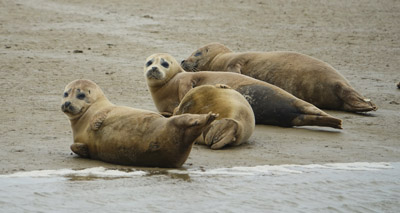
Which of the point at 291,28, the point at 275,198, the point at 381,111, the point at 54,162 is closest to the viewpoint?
the point at 275,198

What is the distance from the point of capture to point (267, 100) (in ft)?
26.3

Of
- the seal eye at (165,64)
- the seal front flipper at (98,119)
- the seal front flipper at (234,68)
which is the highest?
the seal eye at (165,64)

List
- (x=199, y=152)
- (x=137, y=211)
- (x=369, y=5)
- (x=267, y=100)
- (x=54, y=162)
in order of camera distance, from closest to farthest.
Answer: (x=137, y=211), (x=54, y=162), (x=199, y=152), (x=267, y=100), (x=369, y=5)

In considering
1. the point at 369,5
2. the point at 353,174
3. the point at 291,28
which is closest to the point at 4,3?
the point at 291,28

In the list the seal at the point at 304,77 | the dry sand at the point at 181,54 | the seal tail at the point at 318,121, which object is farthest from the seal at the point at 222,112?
the seal at the point at 304,77

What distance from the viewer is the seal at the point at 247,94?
7.87 meters

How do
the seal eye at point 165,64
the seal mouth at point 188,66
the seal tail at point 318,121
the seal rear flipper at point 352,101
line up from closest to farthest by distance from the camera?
the seal tail at point 318,121
the seal eye at point 165,64
the seal rear flipper at point 352,101
the seal mouth at point 188,66

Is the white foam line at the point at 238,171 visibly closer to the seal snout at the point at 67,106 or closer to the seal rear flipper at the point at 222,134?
the seal rear flipper at the point at 222,134

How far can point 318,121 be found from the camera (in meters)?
7.72

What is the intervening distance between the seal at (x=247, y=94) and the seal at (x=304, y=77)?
107cm

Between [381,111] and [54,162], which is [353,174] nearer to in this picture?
[54,162]

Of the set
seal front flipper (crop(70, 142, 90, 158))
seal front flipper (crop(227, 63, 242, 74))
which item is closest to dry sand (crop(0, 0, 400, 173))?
seal front flipper (crop(70, 142, 90, 158))

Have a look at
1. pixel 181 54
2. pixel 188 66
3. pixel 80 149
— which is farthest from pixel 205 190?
pixel 181 54

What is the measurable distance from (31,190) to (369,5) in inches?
500
